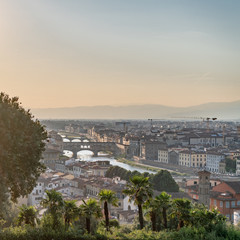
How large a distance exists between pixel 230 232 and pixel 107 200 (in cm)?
237

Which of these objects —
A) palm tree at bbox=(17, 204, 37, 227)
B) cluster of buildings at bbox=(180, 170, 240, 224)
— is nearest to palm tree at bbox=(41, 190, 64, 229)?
palm tree at bbox=(17, 204, 37, 227)

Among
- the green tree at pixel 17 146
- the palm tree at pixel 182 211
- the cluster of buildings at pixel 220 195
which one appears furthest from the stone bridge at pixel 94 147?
the green tree at pixel 17 146

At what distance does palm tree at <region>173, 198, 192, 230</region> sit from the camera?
7.62 m

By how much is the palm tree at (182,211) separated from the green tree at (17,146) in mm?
2561

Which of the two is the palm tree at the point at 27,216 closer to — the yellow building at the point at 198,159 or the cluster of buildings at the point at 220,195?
the cluster of buildings at the point at 220,195

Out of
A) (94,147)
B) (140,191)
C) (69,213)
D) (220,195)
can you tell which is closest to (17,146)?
(69,213)

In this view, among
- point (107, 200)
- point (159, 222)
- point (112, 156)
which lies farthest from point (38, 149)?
point (112, 156)

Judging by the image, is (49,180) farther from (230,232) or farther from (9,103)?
(230,232)

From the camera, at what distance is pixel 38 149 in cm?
737

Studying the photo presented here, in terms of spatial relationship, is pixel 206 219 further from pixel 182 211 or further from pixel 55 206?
pixel 55 206

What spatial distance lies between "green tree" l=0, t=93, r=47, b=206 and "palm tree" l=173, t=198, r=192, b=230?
2.56 m

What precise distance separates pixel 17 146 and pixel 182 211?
3.13 m

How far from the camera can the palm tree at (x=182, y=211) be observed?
7621 mm

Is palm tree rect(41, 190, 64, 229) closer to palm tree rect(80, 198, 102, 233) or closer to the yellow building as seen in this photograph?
palm tree rect(80, 198, 102, 233)
